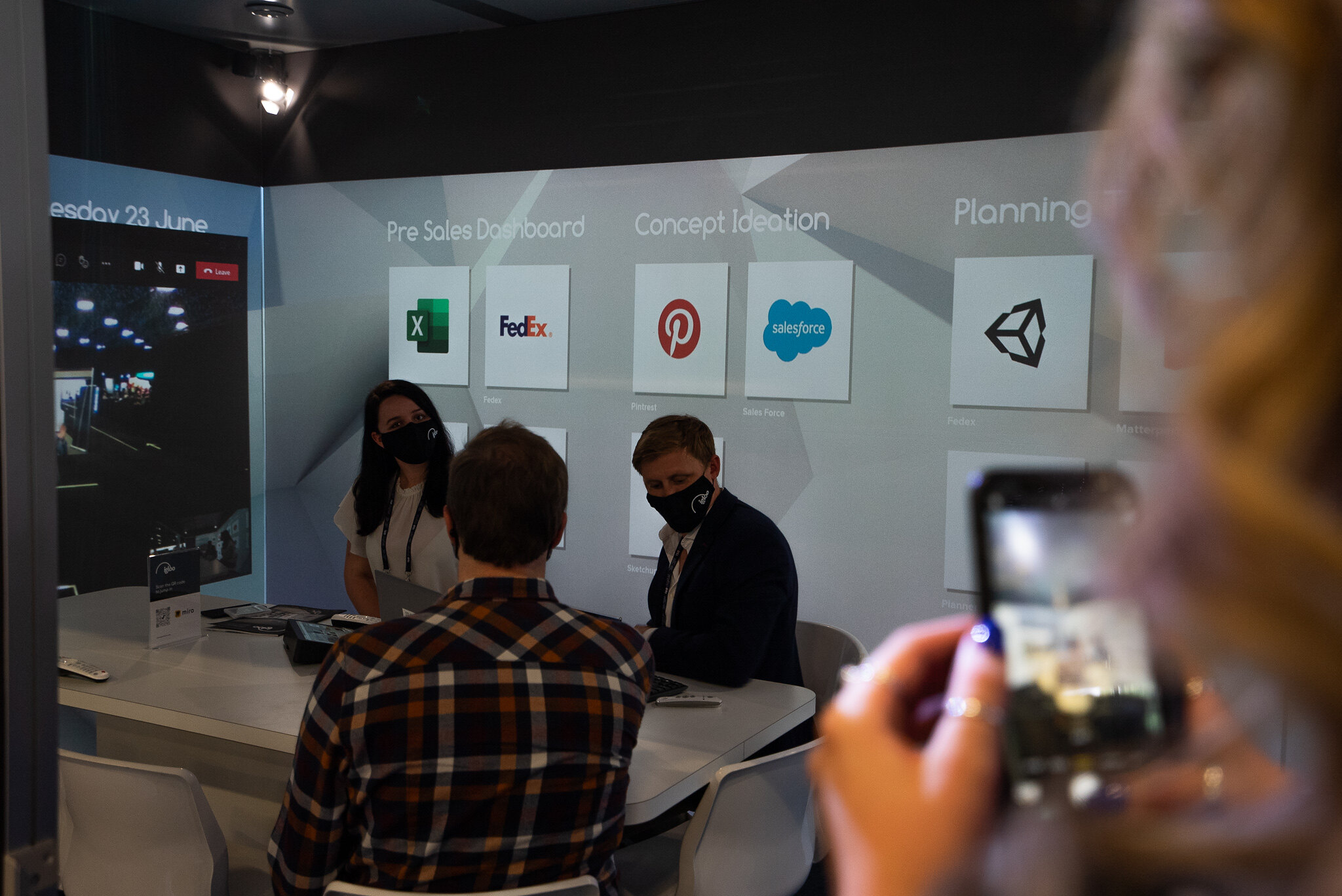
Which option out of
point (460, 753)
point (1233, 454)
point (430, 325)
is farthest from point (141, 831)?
point (430, 325)

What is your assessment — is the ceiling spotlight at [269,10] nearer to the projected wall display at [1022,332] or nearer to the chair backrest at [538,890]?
the projected wall display at [1022,332]

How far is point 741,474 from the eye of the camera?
4371mm

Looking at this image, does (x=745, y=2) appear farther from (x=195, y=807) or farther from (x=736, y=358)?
(x=195, y=807)

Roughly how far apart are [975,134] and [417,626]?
3034 millimetres

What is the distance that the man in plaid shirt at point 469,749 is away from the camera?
1.66m

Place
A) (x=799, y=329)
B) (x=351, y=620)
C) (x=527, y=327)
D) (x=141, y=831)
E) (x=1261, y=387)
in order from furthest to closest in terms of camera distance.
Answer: (x=527, y=327), (x=799, y=329), (x=351, y=620), (x=141, y=831), (x=1261, y=387)

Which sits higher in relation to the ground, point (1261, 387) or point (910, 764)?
point (1261, 387)

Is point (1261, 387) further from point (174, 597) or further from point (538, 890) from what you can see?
point (174, 597)

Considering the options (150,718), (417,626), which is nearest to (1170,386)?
(417,626)

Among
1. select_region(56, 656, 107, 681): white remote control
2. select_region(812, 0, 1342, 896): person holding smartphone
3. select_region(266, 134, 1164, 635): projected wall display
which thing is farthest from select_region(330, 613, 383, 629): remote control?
select_region(812, 0, 1342, 896): person holding smartphone

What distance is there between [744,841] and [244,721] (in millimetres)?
1125

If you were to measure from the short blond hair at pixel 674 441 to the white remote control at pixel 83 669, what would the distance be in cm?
147

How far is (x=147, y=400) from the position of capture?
5203mm

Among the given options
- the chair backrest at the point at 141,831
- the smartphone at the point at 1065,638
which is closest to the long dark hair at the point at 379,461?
the chair backrest at the point at 141,831
